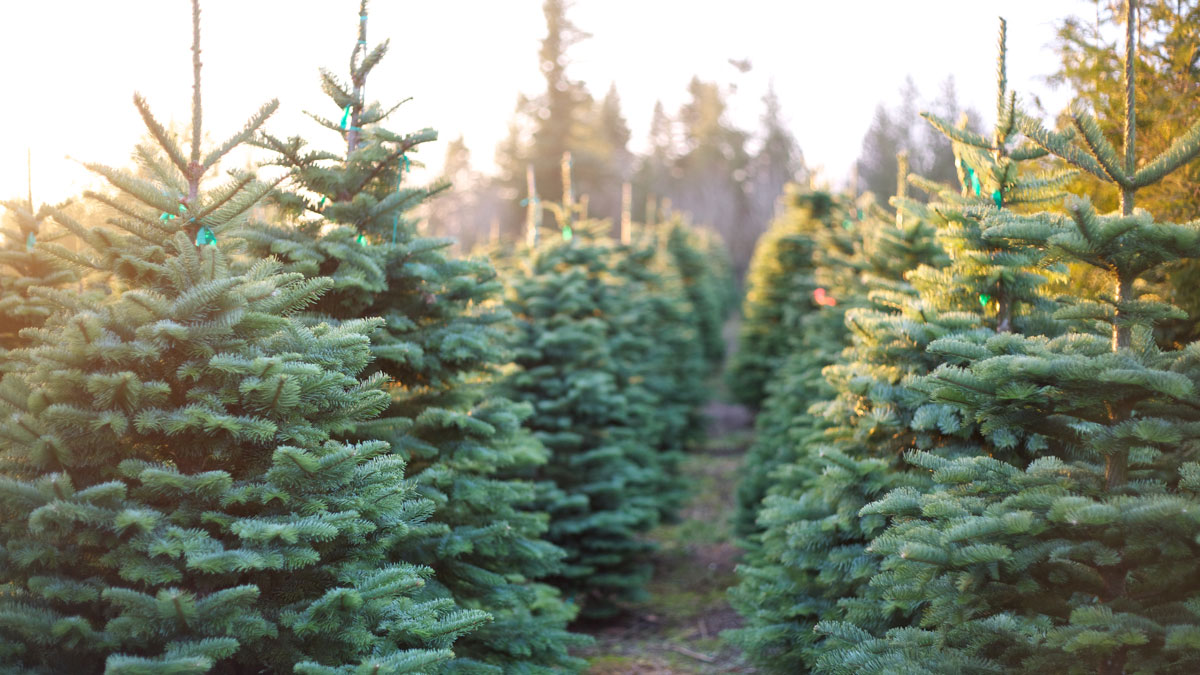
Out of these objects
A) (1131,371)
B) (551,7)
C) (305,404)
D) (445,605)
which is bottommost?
(445,605)

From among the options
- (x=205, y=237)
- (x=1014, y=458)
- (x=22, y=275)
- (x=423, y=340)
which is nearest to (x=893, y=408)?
(x=1014, y=458)

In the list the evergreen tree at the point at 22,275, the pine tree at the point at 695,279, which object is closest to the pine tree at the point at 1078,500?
the evergreen tree at the point at 22,275

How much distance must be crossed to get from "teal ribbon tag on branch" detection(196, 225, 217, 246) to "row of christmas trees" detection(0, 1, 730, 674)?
0.07 feet

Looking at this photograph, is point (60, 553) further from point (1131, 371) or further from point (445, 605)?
point (1131, 371)

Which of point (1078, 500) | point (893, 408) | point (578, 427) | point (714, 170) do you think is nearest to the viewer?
point (1078, 500)

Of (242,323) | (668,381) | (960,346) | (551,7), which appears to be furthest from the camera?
(551,7)

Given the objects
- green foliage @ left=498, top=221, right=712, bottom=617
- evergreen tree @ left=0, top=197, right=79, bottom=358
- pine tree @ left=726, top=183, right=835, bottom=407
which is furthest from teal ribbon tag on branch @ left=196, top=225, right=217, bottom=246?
pine tree @ left=726, top=183, right=835, bottom=407

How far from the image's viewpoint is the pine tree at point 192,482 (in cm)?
300

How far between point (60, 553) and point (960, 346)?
13.3 feet

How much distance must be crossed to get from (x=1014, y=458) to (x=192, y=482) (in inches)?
161

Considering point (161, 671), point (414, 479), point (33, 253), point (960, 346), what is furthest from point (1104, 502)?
point (33, 253)

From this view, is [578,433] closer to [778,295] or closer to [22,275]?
[22,275]

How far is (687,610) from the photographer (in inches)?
355

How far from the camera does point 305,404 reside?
11.3 ft
